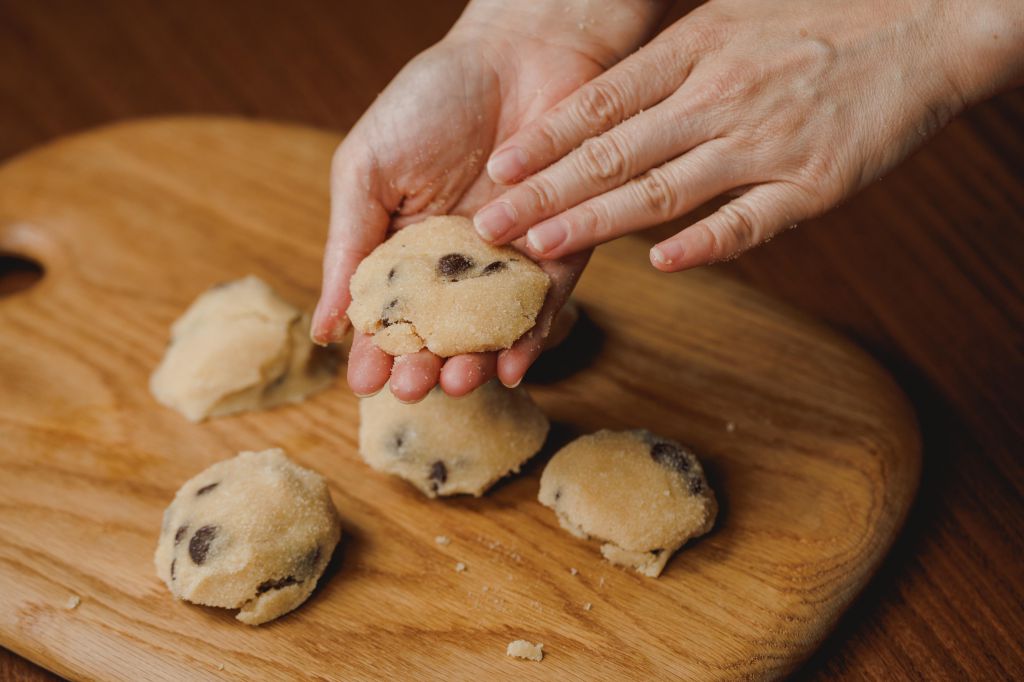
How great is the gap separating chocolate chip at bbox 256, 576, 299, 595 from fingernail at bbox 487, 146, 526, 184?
1.93ft

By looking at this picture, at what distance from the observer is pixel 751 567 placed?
4.57 ft

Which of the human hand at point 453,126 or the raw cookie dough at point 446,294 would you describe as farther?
the human hand at point 453,126

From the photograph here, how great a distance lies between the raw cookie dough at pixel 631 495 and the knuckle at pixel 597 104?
44 centimetres

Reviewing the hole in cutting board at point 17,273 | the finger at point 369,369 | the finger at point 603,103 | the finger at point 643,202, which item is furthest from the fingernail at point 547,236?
the hole in cutting board at point 17,273

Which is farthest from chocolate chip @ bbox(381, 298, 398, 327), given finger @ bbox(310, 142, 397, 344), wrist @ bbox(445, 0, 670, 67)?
wrist @ bbox(445, 0, 670, 67)

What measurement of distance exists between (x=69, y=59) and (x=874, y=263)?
1995mm

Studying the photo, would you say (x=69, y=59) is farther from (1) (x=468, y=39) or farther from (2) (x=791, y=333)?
(2) (x=791, y=333)

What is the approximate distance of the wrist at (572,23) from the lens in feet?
5.19

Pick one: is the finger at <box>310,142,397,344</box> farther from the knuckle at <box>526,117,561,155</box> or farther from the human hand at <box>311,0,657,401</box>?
the knuckle at <box>526,117,561,155</box>

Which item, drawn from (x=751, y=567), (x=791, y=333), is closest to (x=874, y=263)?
(x=791, y=333)

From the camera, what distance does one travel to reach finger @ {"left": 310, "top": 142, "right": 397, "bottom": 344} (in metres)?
1.45

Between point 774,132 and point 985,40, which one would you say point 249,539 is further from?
point 985,40

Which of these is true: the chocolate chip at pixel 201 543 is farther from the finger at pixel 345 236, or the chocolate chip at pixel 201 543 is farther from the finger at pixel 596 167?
the finger at pixel 596 167

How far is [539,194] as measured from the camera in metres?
1.33
